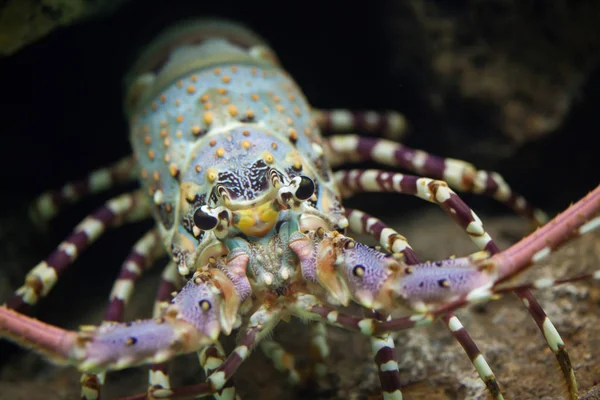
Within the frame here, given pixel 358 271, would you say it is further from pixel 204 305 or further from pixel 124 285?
pixel 124 285

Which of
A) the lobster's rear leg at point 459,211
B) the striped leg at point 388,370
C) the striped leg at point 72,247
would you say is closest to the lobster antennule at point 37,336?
the striped leg at point 388,370

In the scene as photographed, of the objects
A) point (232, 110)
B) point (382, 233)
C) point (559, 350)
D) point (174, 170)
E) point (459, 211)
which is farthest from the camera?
point (232, 110)

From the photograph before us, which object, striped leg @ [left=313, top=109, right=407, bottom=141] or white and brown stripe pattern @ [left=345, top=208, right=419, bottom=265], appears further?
striped leg @ [left=313, top=109, right=407, bottom=141]

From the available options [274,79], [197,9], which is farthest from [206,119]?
[197,9]

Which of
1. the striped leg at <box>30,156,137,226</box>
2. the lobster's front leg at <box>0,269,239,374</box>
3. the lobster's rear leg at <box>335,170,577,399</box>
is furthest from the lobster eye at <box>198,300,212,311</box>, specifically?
the striped leg at <box>30,156,137,226</box>

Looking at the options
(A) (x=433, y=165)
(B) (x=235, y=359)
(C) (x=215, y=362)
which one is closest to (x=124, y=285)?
(C) (x=215, y=362)

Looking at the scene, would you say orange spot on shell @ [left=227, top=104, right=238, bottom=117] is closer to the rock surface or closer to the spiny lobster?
the spiny lobster

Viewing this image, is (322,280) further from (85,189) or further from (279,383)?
(85,189)
